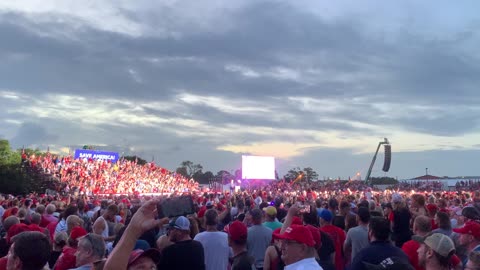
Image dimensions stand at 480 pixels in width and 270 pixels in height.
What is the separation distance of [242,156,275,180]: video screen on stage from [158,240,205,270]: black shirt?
35707mm

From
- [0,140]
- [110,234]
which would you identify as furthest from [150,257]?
[0,140]

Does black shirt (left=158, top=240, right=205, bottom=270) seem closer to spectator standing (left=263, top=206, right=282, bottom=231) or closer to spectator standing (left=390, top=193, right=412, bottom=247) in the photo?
spectator standing (left=263, top=206, right=282, bottom=231)

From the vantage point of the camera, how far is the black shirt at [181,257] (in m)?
5.59

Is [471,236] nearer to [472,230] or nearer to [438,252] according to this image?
[472,230]

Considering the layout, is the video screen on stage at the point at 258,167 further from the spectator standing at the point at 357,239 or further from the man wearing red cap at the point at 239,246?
the man wearing red cap at the point at 239,246

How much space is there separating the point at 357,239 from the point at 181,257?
2907mm

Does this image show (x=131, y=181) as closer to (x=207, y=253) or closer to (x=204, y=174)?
(x=207, y=253)

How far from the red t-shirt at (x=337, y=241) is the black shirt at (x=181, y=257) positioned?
2.41 m

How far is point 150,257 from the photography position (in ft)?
9.98

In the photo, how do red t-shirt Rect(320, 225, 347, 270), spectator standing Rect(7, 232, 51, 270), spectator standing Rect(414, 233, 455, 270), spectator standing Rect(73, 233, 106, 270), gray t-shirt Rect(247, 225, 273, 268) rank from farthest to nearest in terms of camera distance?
gray t-shirt Rect(247, 225, 273, 268)
red t-shirt Rect(320, 225, 347, 270)
spectator standing Rect(73, 233, 106, 270)
spectator standing Rect(414, 233, 455, 270)
spectator standing Rect(7, 232, 51, 270)

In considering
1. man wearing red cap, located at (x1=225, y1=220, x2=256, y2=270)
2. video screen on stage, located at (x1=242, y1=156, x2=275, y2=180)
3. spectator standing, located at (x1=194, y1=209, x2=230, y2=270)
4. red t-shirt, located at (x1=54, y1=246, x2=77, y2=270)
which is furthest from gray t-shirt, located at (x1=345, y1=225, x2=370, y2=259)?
video screen on stage, located at (x1=242, y1=156, x2=275, y2=180)

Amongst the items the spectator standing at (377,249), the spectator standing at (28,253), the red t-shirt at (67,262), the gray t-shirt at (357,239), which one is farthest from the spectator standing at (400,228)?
the spectator standing at (28,253)

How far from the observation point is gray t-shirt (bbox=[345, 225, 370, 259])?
277 inches

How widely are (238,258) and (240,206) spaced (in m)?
6.68
